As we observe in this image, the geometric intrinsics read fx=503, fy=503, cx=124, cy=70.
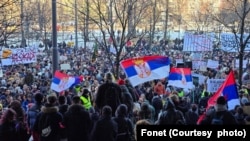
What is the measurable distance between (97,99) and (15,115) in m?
2.36

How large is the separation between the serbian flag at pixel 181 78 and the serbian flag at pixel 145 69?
2.69 meters

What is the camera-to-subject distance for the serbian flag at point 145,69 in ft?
37.7

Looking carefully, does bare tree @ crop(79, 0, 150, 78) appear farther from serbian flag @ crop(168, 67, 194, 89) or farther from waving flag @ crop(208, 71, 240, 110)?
waving flag @ crop(208, 71, 240, 110)

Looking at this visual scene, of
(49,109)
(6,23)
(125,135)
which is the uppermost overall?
(6,23)

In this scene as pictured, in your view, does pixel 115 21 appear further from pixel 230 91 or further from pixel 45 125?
pixel 45 125

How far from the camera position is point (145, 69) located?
1168 centimetres

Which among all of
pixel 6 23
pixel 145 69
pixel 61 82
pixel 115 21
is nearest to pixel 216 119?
pixel 145 69

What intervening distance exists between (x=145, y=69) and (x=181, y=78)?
3095 millimetres

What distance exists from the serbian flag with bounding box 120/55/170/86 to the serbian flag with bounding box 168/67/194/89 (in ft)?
8.83

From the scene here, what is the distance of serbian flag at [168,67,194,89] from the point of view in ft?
47.4

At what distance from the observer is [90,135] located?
312 inches

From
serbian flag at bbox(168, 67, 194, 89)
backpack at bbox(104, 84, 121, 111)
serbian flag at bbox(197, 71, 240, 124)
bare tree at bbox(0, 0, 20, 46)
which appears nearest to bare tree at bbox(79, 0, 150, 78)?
bare tree at bbox(0, 0, 20, 46)

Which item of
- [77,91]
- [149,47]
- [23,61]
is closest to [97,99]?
[77,91]

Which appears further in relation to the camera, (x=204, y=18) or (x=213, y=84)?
(x=204, y=18)
